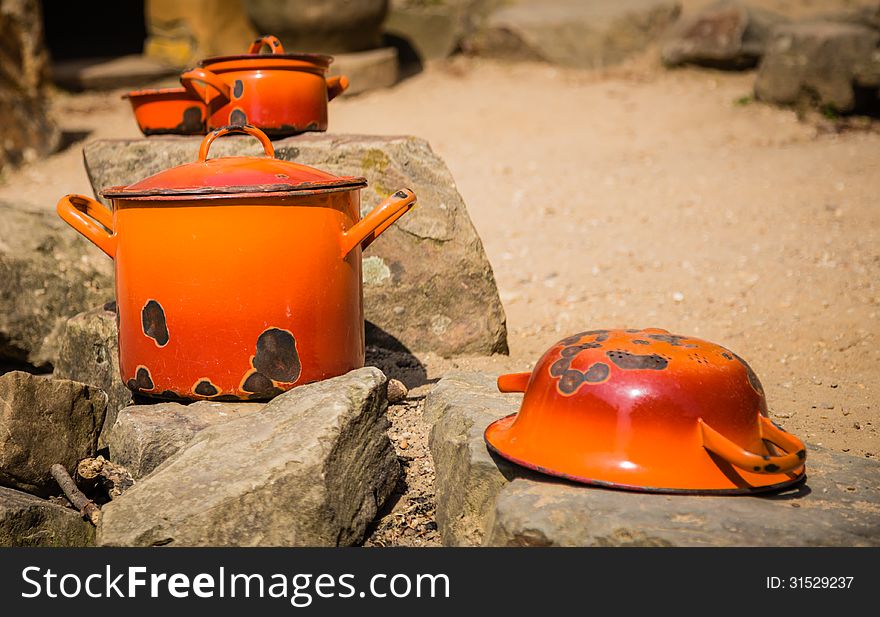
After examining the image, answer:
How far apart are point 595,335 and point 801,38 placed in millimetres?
5500

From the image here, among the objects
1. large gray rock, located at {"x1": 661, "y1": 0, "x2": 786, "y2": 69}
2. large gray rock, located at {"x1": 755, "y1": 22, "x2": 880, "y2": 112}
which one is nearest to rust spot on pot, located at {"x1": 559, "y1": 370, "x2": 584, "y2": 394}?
large gray rock, located at {"x1": 755, "y1": 22, "x2": 880, "y2": 112}

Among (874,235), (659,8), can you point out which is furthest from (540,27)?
(874,235)

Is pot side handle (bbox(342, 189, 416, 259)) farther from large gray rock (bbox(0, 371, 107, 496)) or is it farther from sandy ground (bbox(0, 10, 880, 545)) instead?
large gray rock (bbox(0, 371, 107, 496))

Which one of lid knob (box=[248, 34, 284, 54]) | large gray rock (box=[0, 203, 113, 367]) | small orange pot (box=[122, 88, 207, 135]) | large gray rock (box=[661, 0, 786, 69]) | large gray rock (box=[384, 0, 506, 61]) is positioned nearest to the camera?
lid knob (box=[248, 34, 284, 54])

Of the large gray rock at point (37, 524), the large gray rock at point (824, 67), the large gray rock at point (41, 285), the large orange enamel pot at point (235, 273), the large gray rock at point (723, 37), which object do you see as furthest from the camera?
the large gray rock at point (723, 37)

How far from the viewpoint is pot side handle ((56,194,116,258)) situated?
2.52 metres

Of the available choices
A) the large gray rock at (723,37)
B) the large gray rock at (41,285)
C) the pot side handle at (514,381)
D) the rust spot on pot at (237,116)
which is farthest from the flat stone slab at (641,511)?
the large gray rock at (723,37)

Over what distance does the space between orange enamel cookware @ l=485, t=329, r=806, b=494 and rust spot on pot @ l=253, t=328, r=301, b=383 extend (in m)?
0.63

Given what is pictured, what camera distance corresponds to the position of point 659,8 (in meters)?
8.36

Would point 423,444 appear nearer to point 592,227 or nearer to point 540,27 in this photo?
point 592,227

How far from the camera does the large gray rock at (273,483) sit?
201 cm

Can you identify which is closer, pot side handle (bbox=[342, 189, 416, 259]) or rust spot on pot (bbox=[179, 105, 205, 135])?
pot side handle (bbox=[342, 189, 416, 259])

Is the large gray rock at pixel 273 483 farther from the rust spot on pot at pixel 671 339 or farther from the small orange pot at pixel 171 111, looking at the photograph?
the small orange pot at pixel 171 111

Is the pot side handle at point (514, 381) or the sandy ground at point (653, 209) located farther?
the sandy ground at point (653, 209)
